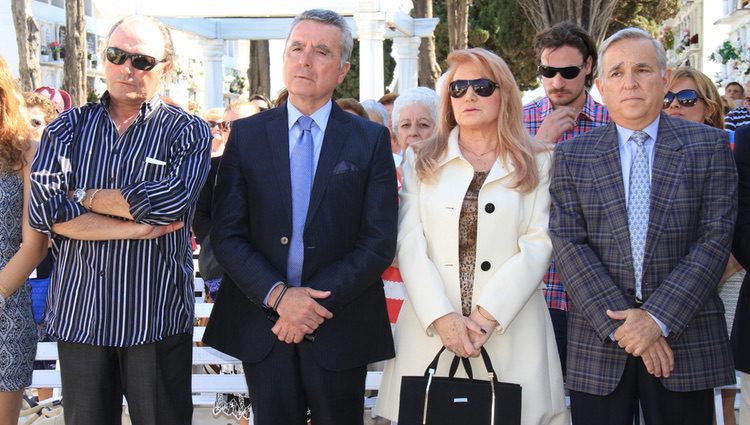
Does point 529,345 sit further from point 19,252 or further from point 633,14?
point 633,14

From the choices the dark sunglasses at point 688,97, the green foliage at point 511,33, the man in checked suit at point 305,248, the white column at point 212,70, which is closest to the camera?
the man in checked suit at point 305,248

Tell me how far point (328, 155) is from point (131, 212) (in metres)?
0.85

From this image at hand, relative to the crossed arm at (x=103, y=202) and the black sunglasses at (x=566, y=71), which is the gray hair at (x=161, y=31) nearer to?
the crossed arm at (x=103, y=202)

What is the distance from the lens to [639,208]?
3801mm

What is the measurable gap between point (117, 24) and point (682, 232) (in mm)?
2587

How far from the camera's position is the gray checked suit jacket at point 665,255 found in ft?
12.1

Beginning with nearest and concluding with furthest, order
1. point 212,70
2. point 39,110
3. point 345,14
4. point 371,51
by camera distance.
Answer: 1. point 39,110
2. point 371,51
3. point 345,14
4. point 212,70

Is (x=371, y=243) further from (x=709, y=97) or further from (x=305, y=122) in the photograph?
(x=709, y=97)

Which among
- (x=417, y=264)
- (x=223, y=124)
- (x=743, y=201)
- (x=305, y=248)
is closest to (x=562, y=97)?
(x=743, y=201)

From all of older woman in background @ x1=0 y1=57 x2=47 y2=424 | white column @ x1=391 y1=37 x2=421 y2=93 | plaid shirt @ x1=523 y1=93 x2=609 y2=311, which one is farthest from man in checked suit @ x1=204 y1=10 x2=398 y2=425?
white column @ x1=391 y1=37 x2=421 y2=93

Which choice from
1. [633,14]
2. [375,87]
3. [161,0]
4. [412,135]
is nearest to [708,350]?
[412,135]

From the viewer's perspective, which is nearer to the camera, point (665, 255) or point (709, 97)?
point (665, 255)

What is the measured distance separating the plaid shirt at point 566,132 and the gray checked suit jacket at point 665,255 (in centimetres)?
70

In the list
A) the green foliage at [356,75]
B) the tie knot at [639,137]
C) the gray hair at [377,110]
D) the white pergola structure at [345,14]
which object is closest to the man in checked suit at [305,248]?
the tie knot at [639,137]
